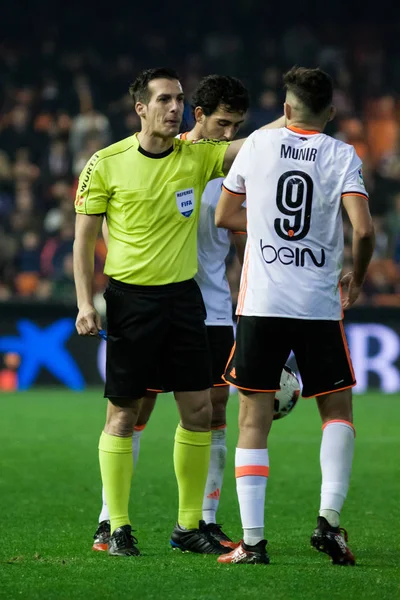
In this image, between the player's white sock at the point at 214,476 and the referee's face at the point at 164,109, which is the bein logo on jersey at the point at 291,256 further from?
the player's white sock at the point at 214,476

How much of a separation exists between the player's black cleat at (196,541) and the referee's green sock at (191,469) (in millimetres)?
35

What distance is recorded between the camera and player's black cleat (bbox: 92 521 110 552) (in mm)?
5398

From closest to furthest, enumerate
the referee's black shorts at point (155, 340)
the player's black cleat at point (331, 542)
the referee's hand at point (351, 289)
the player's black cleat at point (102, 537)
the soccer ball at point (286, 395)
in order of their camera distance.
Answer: the player's black cleat at point (331, 542), the referee's hand at point (351, 289), the referee's black shorts at point (155, 340), the player's black cleat at point (102, 537), the soccer ball at point (286, 395)

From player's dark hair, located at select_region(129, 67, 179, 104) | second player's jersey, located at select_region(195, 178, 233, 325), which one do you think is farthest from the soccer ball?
player's dark hair, located at select_region(129, 67, 179, 104)

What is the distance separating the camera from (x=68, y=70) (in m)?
19.5

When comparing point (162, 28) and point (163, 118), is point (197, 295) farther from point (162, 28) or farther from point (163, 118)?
point (162, 28)

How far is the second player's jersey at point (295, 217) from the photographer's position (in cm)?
486

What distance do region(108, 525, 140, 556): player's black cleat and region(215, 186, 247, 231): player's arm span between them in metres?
1.39

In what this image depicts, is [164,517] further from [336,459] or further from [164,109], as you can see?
[164,109]

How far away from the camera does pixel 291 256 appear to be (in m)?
4.90

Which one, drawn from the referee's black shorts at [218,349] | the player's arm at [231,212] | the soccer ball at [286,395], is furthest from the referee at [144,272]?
the referee's black shorts at [218,349]

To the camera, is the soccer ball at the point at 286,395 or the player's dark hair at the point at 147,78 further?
the soccer ball at the point at 286,395

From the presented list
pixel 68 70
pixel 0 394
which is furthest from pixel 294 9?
pixel 0 394

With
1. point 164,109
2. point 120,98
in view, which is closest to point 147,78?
point 164,109
